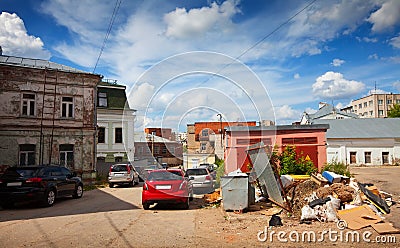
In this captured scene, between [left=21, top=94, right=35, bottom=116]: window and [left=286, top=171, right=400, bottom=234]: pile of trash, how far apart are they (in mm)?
17181

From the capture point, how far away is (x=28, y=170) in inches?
466

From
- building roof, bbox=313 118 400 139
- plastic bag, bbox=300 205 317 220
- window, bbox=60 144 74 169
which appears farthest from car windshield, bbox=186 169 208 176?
building roof, bbox=313 118 400 139

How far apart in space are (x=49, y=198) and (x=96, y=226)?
15.5ft

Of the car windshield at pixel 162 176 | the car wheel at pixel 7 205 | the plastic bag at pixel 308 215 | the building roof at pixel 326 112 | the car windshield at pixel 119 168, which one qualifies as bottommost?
the car wheel at pixel 7 205

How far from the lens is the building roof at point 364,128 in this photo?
4075 cm

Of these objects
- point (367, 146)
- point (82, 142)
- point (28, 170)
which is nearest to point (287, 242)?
point (28, 170)

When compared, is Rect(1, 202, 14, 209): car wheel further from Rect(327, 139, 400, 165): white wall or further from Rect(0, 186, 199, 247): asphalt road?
Rect(327, 139, 400, 165): white wall

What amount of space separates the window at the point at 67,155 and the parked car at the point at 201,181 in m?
9.90

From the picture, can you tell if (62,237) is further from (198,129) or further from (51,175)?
(198,129)

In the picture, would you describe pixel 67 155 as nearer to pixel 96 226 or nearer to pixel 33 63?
pixel 33 63

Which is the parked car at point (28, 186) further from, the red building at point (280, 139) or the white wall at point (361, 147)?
the white wall at point (361, 147)

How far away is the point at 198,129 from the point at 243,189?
131ft

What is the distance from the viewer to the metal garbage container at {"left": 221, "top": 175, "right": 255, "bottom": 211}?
10.4 metres

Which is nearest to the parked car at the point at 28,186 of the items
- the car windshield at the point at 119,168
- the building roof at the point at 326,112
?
the car windshield at the point at 119,168
